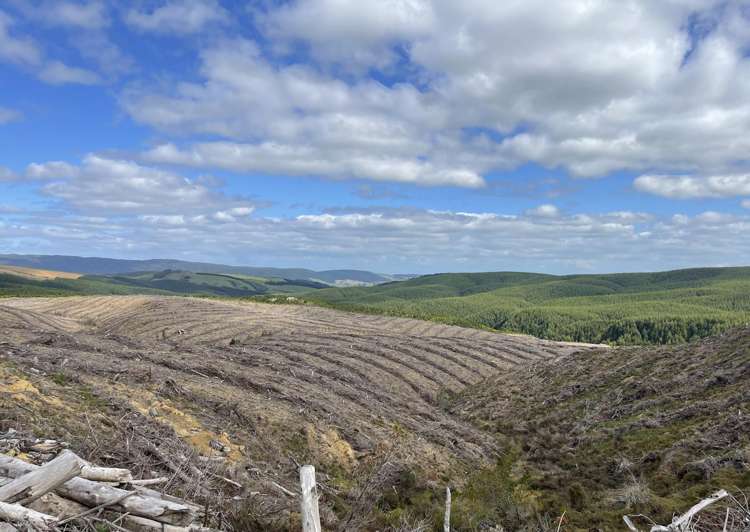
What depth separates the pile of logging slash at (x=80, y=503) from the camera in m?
6.38

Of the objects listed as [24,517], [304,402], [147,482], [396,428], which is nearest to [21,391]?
[147,482]

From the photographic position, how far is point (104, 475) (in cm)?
743

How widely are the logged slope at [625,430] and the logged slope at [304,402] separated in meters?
2.38

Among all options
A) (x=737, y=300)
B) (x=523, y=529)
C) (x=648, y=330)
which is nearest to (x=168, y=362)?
(x=523, y=529)

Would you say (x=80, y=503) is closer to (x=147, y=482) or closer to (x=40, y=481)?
(x=40, y=481)

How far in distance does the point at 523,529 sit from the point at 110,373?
13.9 metres

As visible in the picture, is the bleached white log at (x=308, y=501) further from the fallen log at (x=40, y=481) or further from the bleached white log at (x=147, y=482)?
the fallen log at (x=40, y=481)

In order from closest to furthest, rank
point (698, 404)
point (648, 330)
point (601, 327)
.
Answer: point (698, 404)
point (648, 330)
point (601, 327)

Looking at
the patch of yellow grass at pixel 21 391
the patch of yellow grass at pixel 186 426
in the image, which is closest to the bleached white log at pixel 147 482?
the patch of yellow grass at pixel 186 426

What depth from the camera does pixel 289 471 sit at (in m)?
13.9

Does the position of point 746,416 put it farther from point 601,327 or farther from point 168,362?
point 601,327

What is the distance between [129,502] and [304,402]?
40.3ft

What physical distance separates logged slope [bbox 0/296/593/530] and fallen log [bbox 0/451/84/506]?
2961 millimetres

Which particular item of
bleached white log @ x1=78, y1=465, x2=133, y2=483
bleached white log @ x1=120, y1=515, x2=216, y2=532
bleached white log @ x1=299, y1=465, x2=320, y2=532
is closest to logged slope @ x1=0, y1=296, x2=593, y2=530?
bleached white log @ x1=299, y1=465, x2=320, y2=532
